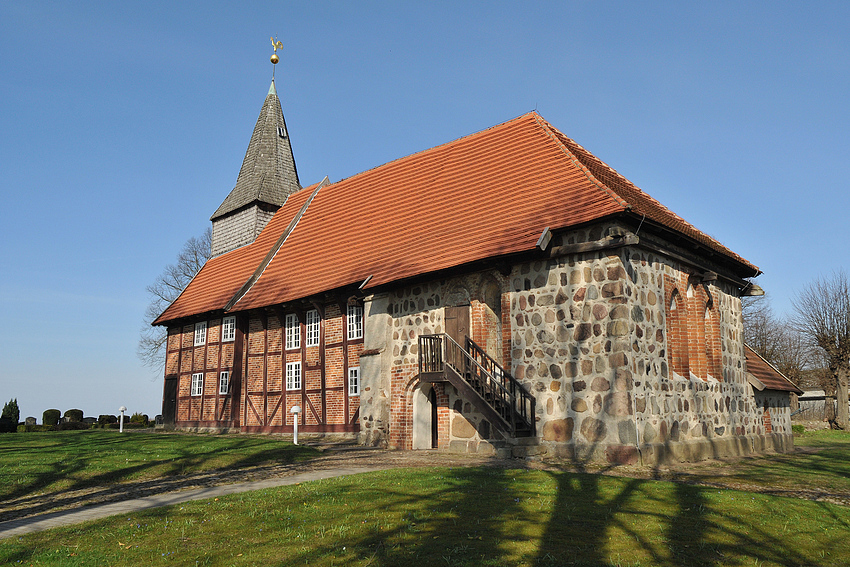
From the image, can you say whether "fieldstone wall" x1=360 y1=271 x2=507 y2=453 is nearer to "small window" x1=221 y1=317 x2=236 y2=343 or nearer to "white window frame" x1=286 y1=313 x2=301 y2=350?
"white window frame" x1=286 y1=313 x2=301 y2=350

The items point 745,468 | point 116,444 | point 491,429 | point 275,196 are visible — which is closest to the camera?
point 745,468

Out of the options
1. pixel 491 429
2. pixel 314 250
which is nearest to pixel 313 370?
pixel 314 250

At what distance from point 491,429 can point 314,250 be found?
35.1 ft

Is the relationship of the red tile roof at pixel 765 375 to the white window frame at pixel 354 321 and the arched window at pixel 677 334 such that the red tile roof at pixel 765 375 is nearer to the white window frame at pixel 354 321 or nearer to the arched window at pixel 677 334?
the arched window at pixel 677 334

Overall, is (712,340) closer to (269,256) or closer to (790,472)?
(790,472)

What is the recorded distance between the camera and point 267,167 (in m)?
30.8

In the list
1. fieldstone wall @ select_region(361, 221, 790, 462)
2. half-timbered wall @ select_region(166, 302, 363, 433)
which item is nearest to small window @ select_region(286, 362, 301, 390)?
half-timbered wall @ select_region(166, 302, 363, 433)

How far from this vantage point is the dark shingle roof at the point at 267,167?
98.2 ft

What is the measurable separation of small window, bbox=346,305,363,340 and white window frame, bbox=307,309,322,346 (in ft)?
5.07

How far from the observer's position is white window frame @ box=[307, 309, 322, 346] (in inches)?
842

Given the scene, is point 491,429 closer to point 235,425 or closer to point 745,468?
point 745,468

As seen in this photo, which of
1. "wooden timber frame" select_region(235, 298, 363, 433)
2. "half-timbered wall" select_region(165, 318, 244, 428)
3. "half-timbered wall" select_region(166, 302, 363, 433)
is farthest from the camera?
"half-timbered wall" select_region(165, 318, 244, 428)

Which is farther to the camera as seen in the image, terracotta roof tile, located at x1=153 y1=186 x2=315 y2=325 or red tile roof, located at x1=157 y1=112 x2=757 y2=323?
terracotta roof tile, located at x1=153 y1=186 x2=315 y2=325

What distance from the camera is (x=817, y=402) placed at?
133 ft
